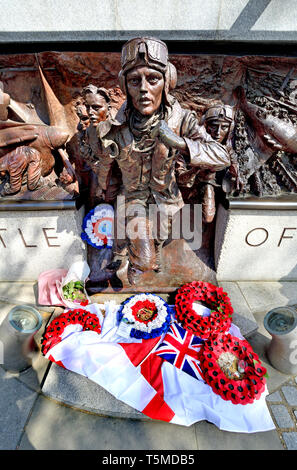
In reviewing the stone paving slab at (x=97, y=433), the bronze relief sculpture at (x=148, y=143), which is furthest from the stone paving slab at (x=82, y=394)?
the bronze relief sculpture at (x=148, y=143)

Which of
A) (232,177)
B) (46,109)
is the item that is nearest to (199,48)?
(232,177)

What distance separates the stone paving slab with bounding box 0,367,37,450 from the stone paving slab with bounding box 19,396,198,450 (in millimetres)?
94

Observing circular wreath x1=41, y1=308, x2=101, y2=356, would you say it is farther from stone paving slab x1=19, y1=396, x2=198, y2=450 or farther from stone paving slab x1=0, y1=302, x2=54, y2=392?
stone paving slab x1=19, y1=396, x2=198, y2=450

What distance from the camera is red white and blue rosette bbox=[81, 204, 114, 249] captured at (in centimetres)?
408

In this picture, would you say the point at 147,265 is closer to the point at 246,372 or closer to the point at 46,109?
the point at 246,372

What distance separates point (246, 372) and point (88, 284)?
262 centimetres

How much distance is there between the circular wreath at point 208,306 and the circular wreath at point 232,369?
0.67 ft

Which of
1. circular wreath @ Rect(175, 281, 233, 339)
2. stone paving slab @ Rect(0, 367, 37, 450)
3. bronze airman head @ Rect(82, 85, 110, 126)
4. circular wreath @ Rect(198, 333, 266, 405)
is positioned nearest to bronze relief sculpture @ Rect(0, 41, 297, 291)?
bronze airman head @ Rect(82, 85, 110, 126)

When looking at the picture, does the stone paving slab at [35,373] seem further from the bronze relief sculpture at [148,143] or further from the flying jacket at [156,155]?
the flying jacket at [156,155]

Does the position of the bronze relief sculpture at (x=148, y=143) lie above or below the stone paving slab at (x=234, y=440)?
above

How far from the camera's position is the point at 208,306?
12.4ft

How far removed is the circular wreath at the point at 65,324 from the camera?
320cm

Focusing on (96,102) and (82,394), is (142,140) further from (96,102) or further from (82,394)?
(82,394)

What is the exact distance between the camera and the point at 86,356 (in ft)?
10.0
